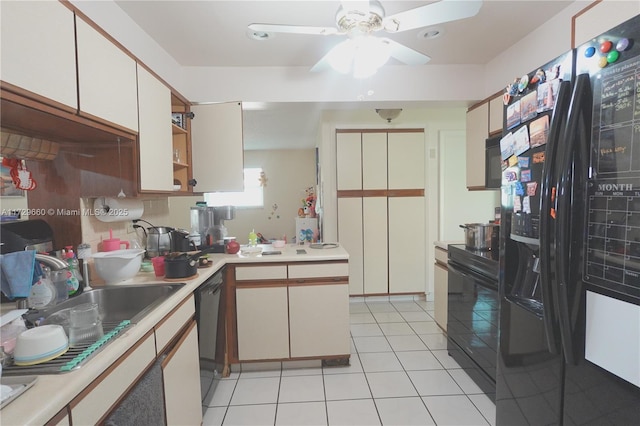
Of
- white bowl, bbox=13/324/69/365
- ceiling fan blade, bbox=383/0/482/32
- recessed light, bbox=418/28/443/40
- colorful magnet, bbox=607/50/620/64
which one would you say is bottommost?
white bowl, bbox=13/324/69/365

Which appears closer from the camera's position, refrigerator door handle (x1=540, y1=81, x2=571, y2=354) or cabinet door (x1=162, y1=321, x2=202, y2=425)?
refrigerator door handle (x1=540, y1=81, x2=571, y2=354)

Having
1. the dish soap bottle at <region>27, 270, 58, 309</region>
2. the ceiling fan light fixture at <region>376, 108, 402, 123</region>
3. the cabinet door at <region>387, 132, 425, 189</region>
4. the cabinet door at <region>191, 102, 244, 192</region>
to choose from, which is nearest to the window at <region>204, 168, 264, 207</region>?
the cabinet door at <region>387, 132, 425, 189</region>

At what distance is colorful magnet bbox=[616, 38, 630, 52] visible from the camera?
832 millimetres

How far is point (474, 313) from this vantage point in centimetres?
206

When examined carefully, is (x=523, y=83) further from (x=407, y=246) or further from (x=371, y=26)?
(x=407, y=246)

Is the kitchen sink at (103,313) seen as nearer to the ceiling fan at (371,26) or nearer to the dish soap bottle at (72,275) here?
the dish soap bottle at (72,275)

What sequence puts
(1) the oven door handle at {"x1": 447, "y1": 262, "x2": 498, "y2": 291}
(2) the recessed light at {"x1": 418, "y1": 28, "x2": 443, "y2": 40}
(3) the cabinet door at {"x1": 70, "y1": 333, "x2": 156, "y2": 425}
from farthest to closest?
(2) the recessed light at {"x1": 418, "y1": 28, "x2": 443, "y2": 40} < (1) the oven door handle at {"x1": 447, "y1": 262, "x2": 498, "y2": 291} < (3) the cabinet door at {"x1": 70, "y1": 333, "x2": 156, "y2": 425}

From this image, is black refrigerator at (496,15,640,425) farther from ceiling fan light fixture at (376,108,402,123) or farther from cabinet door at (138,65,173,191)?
ceiling fan light fixture at (376,108,402,123)

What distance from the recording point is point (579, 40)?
133 centimetres

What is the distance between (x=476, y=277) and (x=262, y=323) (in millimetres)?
1548

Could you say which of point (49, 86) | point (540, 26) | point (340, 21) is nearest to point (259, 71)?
point (340, 21)

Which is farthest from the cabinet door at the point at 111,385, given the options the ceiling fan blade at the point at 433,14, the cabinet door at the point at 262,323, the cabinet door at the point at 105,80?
the ceiling fan blade at the point at 433,14

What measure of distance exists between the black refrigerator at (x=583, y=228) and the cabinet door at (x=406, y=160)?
253cm

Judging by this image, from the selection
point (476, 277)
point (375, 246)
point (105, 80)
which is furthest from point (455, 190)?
point (105, 80)
